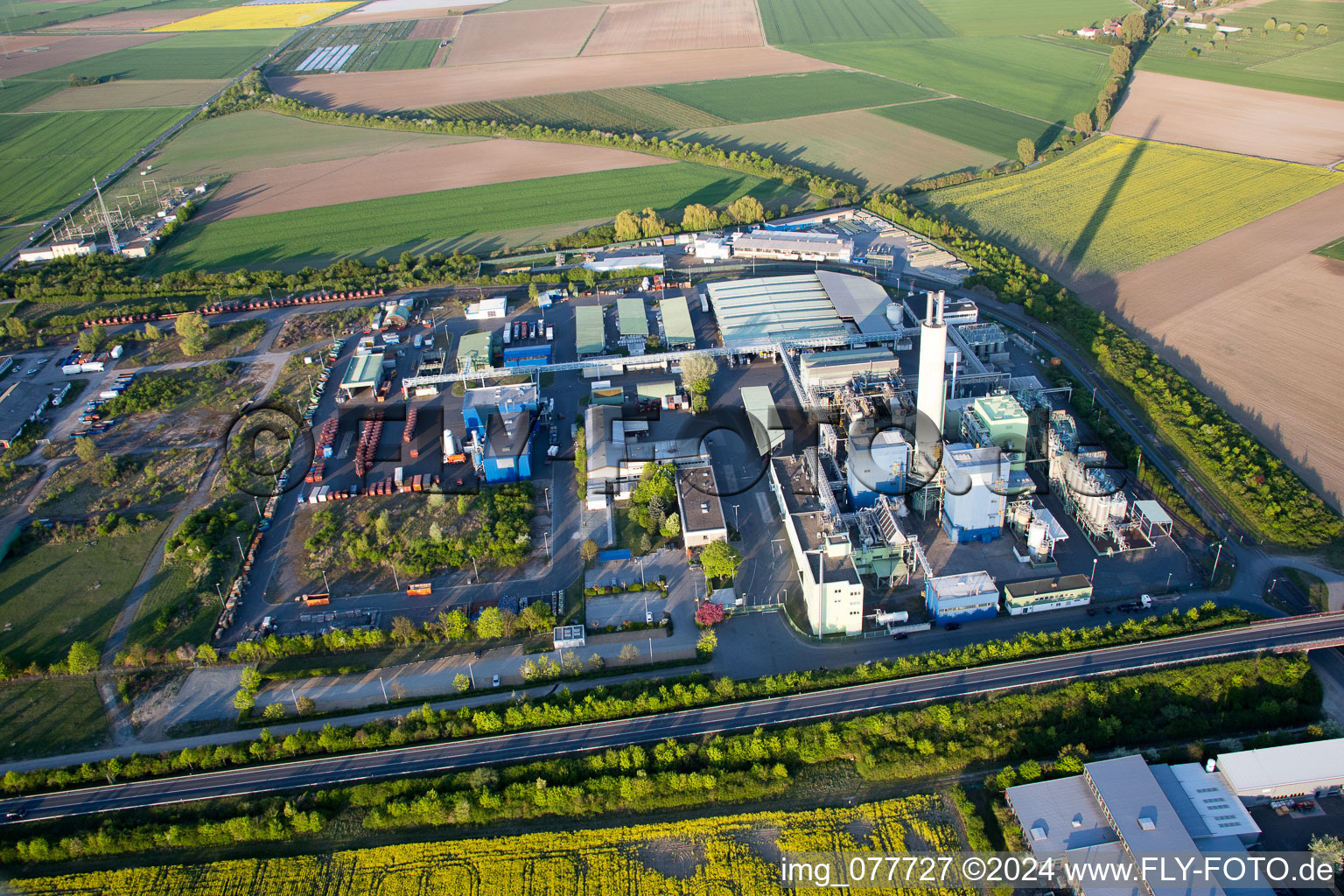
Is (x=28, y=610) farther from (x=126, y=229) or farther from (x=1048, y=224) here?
(x=1048, y=224)

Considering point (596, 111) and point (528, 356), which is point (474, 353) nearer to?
point (528, 356)

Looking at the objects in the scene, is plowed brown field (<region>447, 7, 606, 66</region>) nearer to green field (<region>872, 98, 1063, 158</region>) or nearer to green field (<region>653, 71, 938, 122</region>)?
green field (<region>653, 71, 938, 122</region>)

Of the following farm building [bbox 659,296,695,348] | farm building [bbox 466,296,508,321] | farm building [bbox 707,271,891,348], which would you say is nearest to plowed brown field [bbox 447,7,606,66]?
farm building [bbox 466,296,508,321]

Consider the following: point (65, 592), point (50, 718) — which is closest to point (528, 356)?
point (65, 592)

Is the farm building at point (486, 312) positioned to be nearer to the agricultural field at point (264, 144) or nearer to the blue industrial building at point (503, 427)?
the blue industrial building at point (503, 427)

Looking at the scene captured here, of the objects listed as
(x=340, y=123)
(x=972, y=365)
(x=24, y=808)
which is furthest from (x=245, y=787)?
(x=340, y=123)
